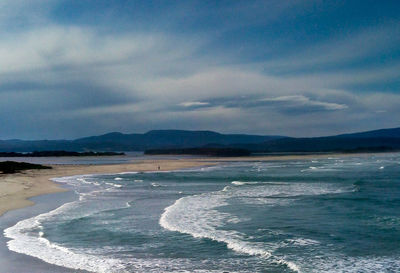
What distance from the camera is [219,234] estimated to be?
14.0 metres

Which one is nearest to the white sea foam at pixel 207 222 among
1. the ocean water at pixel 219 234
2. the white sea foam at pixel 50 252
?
the ocean water at pixel 219 234

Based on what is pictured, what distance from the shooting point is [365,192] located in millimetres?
25688

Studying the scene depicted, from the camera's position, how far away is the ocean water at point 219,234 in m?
10.7

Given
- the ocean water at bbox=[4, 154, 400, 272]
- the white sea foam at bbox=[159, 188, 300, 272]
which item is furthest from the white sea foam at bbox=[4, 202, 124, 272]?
the white sea foam at bbox=[159, 188, 300, 272]

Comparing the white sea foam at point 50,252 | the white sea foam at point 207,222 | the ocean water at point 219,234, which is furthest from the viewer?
the white sea foam at point 207,222

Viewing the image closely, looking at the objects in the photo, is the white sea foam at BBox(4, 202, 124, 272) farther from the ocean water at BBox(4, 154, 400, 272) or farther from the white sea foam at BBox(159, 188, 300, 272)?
the white sea foam at BBox(159, 188, 300, 272)

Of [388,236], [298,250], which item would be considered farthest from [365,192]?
[298,250]

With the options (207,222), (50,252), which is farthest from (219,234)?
(50,252)

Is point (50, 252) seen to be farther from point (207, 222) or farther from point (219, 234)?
point (207, 222)

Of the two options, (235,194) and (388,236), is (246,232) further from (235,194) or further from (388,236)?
(235,194)

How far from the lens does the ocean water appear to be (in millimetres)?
10727

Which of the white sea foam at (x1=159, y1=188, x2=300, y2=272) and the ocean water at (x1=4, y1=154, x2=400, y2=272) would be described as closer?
the ocean water at (x1=4, y1=154, x2=400, y2=272)

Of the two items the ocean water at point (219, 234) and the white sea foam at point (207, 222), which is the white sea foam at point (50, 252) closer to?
the ocean water at point (219, 234)

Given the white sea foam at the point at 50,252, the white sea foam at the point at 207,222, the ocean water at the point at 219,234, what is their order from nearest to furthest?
1. the white sea foam at the point at 50,252
2. the ocean water at the point at 219,234
3. the white sea foam at the point at 207,222
